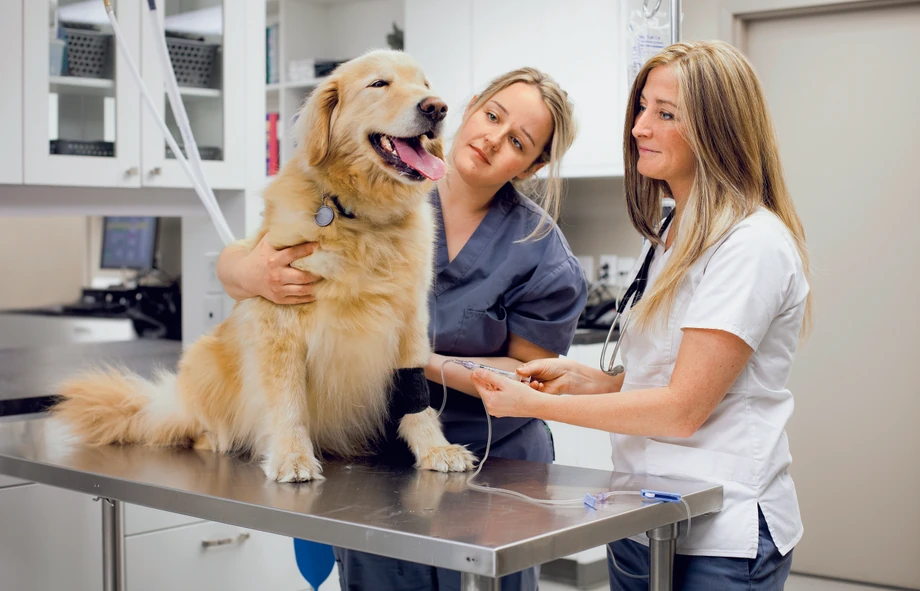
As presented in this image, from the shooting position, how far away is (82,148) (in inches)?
106

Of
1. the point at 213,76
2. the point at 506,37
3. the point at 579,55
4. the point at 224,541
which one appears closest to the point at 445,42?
the point at 506,37

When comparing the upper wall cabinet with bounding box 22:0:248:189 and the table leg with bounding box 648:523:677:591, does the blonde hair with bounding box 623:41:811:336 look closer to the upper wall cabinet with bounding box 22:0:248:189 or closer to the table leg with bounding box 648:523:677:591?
the table leg with bounding box 648:523:677:591

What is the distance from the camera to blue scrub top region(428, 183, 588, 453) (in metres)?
1.73

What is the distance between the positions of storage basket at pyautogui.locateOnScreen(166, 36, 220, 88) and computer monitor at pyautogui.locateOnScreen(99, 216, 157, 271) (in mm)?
936

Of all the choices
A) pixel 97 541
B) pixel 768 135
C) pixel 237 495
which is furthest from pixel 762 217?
pixel 97 541

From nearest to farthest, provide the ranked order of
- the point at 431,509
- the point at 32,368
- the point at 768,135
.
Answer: the point at 431,509 → the point at 768,135 → the point at 32,368

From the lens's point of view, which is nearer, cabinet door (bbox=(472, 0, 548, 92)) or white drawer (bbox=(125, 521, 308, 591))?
white drawer (bbox=(125, 521, 308, 591))

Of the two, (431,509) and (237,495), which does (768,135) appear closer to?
(431,509)

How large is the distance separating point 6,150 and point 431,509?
75.9 inches

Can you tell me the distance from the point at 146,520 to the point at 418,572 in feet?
3.16

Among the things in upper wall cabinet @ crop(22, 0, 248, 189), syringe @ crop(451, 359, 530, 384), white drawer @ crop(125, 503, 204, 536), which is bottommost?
white drawer @ crop(125, 503, 204, 536)

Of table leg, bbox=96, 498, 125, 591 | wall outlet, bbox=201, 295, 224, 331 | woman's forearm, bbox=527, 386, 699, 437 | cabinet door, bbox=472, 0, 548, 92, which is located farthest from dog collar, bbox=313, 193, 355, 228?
cabinet door, bbox=472, 0, 548, 92

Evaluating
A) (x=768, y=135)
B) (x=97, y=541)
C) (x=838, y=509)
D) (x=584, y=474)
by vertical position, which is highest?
(x=768, y=135)

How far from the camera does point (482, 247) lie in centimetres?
176
